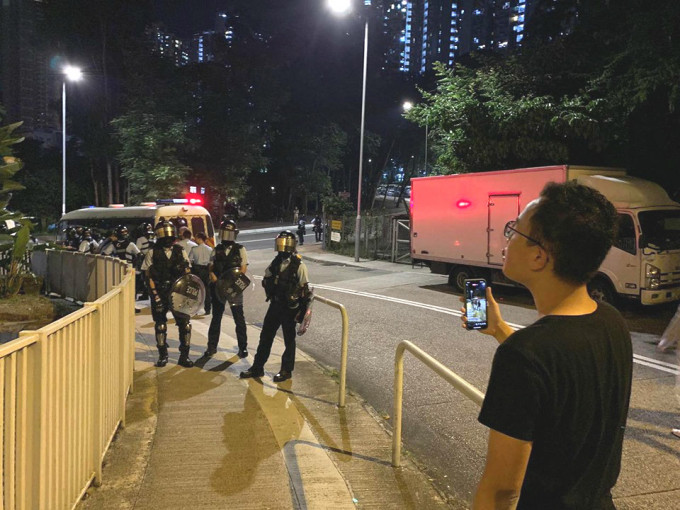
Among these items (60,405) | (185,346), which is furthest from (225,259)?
(60,405)

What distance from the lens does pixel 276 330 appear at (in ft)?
22.2

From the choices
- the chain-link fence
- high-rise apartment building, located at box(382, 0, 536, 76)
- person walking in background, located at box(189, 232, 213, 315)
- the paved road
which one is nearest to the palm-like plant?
person walking in background, located at box(189, 232, 213, 315)

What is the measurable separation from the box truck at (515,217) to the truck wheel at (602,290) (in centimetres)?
2

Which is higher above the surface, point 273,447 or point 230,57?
point 230,57

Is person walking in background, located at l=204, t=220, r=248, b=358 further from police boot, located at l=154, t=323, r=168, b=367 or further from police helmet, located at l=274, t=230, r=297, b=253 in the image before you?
police helmet, located at l=274, t=230, r=297, b=253

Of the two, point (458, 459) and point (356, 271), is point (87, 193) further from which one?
point (458, 459)

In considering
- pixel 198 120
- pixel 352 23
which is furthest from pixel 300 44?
pixel 198 120

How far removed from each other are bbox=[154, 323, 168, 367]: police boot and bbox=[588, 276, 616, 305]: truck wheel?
8228 millimetres

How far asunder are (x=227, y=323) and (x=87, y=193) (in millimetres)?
41306

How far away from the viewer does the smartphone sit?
2627mm

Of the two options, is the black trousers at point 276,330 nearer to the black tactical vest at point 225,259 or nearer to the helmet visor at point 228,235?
the black tactical vest at point 225,259

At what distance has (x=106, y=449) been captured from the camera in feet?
14.6

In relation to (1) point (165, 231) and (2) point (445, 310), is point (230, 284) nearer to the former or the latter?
(1) point (165, 231)

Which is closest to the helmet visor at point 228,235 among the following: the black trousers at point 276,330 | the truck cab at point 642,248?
the black trousers at point 276,330
